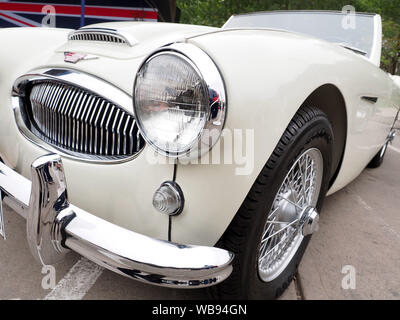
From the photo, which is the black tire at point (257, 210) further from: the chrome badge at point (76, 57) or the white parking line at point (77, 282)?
the chrome badge at point (76, 57)

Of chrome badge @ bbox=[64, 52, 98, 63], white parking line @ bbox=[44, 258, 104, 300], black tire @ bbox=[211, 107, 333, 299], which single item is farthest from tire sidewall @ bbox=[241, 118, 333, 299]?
chrome badge @ bbox=[64, 52, 98, 63]

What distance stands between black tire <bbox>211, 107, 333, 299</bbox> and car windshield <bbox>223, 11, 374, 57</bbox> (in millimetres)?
1321

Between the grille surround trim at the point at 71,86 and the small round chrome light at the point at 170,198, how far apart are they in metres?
0.17

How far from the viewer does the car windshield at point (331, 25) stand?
237 cm

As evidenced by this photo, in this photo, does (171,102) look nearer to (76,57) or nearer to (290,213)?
(76,57)

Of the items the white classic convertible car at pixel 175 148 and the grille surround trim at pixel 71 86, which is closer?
the white classic convertible car at pixel 175 148

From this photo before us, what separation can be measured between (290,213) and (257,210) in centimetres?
44

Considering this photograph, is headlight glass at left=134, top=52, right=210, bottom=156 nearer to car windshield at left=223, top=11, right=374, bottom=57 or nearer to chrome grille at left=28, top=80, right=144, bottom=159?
chrome grille at left=28, top=80, right=144, bottom=159

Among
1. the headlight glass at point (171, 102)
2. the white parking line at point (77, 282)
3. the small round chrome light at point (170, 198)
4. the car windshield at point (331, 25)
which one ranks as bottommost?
the white parking line at point (77, 282)

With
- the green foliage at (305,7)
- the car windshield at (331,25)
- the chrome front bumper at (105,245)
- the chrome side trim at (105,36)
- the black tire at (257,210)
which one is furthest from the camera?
the green foliage at (305,7)

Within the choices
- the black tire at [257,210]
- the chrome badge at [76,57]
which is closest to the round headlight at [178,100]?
the black tire at [257,210]

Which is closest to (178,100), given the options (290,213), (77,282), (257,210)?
(257,210)
